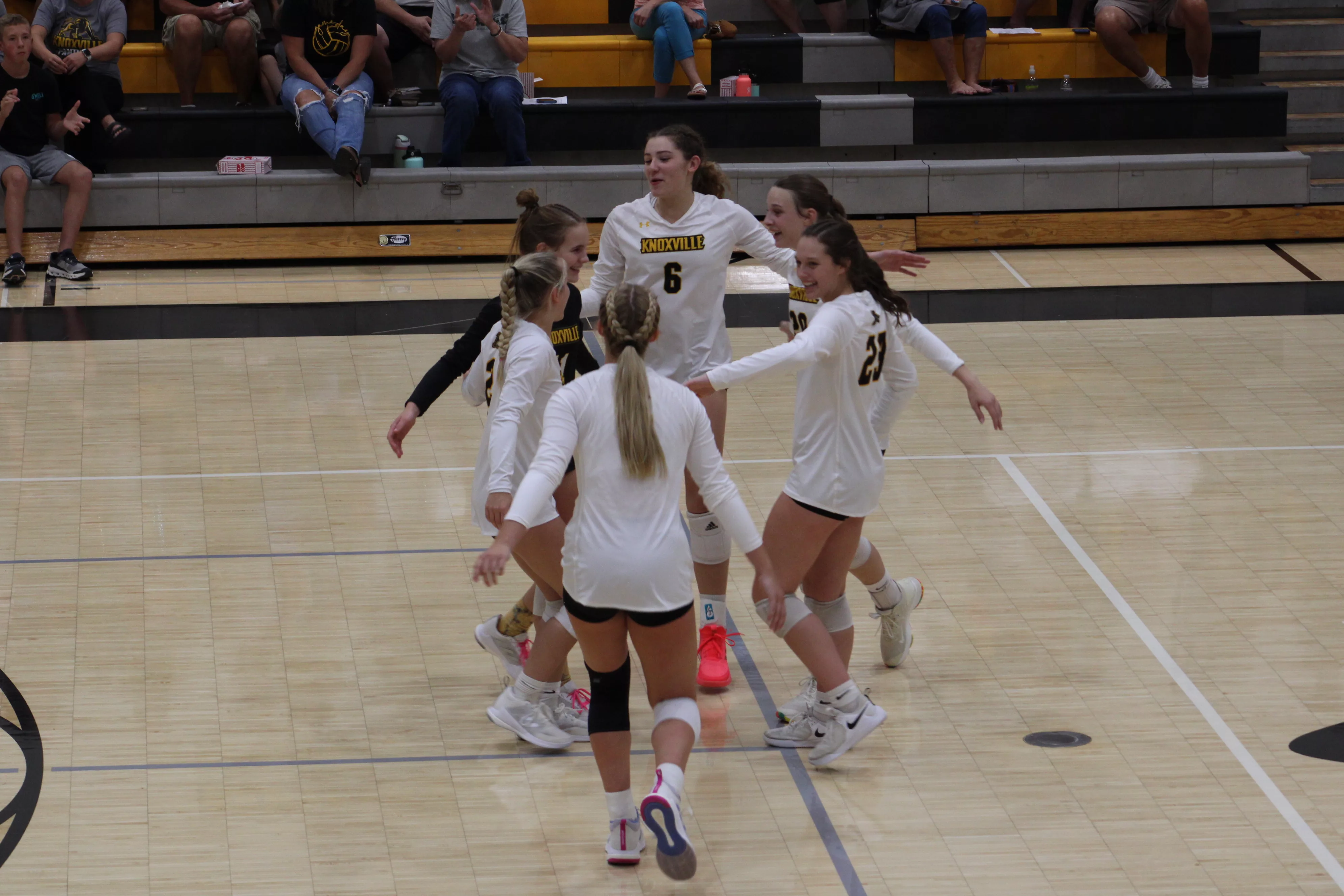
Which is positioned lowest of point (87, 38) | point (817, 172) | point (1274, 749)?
point (1274, 749)

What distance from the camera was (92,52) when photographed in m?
10.1

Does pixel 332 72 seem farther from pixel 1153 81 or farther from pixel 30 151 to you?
pixel 1153 81

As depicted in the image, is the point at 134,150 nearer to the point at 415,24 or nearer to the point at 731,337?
the point at 415,24

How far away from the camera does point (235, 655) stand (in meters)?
4.97

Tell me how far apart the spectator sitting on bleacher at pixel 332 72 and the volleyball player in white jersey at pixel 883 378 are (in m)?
5.80

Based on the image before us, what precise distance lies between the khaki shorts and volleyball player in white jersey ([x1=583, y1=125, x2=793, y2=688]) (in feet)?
21.2

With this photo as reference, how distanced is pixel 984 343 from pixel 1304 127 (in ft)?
15.8

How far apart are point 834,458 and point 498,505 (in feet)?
2.97

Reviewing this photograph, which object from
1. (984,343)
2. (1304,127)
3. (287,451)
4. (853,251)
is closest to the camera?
(853,251)

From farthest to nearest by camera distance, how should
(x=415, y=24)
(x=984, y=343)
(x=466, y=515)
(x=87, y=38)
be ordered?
1. (x=415, y=24)
2. (x=87, y=38)
3. (x=984, y=343)
4. (x=466, y=515)

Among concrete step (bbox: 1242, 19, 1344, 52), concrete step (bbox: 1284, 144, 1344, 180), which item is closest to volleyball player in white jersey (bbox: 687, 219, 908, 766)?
concrete step (bbox: 1284, 144, 1344, 180)

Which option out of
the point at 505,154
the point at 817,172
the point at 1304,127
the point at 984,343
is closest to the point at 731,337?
the point at 984,343

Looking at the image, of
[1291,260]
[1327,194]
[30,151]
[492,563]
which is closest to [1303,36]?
[1327,194]

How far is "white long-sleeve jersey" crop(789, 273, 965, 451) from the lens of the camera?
14.2 feet
